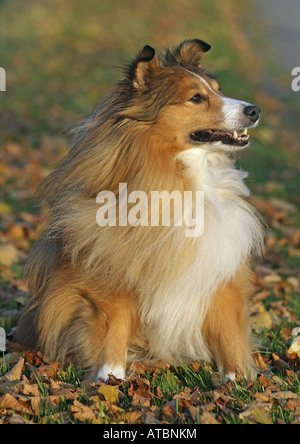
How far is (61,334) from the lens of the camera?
419 cm

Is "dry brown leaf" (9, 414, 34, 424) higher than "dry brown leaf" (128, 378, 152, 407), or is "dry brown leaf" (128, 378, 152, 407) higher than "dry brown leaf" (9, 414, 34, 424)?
"dry brown leaf" (128, 378, 152, 407)

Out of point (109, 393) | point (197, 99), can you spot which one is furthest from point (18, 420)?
point (197, 99)

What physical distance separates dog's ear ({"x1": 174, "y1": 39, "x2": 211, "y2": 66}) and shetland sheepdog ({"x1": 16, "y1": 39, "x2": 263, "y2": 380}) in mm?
110

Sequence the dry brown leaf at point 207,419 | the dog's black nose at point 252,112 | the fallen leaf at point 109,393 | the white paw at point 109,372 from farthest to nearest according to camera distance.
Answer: the dog's black nose at point 252,112, the white paw at point 109,372, the fallen leaf at point 109,393, the dry brown leaf at point 207,419

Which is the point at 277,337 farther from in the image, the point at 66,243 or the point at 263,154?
the point at 263,154

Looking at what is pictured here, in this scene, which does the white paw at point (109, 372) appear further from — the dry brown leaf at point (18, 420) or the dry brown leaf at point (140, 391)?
the dry brown leaf at point (18, 420)

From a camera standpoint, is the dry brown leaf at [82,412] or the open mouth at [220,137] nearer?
the dry brown leaf at [82,412]

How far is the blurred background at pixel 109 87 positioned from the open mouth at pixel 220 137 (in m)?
0.48

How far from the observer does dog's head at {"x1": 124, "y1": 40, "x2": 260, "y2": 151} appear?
13.0 ft

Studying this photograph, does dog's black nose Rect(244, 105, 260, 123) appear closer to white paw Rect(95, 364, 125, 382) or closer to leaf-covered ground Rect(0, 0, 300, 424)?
leaf-covered ground Rect(0, 0, 300, 424)

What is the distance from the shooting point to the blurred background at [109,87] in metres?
6.88

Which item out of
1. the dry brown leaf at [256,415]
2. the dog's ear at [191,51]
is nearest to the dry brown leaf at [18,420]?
the dry brown leaf at [256,415]

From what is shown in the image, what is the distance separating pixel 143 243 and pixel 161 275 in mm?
241

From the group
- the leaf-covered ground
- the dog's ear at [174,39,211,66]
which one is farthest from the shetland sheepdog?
the leaf-covered ground
